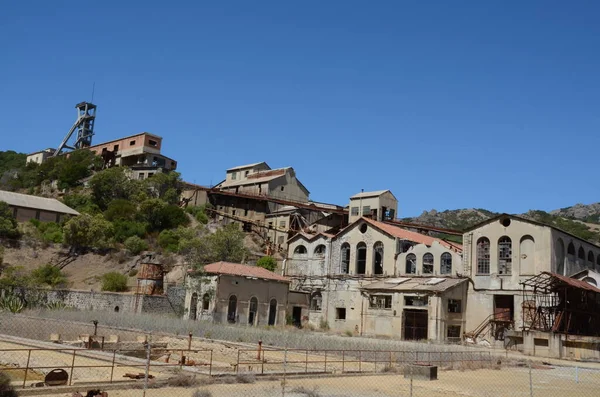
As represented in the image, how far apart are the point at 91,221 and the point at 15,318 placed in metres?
33.4

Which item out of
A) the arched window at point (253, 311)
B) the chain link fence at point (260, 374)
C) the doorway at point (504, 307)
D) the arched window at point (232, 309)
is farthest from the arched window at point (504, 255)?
the arched window at point (232, 309)

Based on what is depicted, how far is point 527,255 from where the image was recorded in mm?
43781

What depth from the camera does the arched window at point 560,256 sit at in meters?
43.6

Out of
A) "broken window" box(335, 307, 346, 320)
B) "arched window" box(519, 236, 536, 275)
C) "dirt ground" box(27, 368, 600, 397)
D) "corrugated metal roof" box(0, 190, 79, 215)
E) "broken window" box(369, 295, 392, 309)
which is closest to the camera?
"dirt ground" box(27, 368, 600, 397)

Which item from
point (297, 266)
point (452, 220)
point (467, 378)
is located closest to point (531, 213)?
point (452, 220)

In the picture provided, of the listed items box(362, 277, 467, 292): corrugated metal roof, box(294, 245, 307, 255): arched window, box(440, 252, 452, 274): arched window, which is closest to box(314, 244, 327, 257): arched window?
box(294, 245, 307, 255): arched window

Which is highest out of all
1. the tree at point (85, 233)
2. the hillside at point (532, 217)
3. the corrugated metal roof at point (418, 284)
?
the hillside at point (532, 217)

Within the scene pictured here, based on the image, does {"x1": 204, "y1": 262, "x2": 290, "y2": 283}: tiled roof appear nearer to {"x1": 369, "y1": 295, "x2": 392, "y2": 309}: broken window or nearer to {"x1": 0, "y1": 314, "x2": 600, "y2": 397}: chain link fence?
{"x1": 369, "y1": 295, "x2": 392, "y2": 309}: broken window

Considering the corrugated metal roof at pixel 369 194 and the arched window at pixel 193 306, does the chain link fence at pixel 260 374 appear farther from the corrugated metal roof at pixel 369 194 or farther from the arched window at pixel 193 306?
the corrugated metal roof at pixel 369 194

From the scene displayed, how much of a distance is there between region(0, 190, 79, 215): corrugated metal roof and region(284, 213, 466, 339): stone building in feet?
118

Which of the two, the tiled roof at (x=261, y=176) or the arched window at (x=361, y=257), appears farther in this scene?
the tiled roof at (x=261, y=176)

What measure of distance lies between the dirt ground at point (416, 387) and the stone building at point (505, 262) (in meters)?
18.4

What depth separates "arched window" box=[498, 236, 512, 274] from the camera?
147ft

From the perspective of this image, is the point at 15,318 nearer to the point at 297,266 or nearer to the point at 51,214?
the point at 297,266
